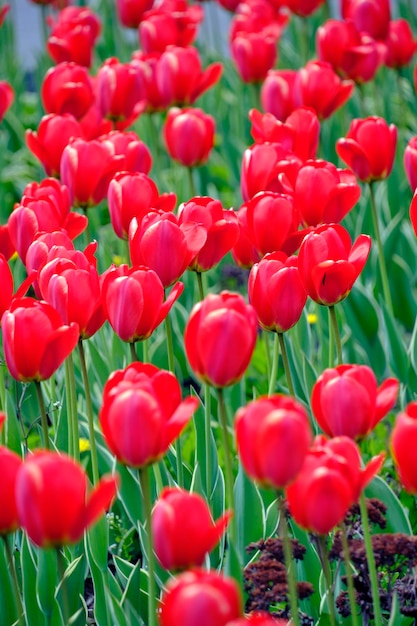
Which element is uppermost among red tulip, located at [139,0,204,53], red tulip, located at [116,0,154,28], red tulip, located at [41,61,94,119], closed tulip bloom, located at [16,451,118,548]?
closed tulip bloom, located at [16,451,118,548]

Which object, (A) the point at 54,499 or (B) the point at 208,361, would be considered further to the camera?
(B) the point at 208,361

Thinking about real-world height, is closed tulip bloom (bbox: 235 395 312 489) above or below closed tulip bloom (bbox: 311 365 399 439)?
above

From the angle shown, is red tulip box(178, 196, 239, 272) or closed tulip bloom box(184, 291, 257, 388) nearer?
closed tulip bloom box(184, 291, 257, 388)

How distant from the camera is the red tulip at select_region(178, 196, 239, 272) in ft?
6.23

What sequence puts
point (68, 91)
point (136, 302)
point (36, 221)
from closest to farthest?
1. point (136, 302)
2. point (36, 221)
3. point (68, 91)

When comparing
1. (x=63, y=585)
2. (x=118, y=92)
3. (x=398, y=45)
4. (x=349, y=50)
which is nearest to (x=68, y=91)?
(x=118, y=92)

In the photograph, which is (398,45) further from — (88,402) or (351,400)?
(351,400)

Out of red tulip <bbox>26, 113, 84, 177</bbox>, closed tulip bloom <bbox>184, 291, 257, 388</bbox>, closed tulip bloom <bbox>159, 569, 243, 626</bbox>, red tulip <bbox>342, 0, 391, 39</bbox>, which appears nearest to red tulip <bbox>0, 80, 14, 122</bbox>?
red tulip <bbox>26, 113, 84, 177</bbox>

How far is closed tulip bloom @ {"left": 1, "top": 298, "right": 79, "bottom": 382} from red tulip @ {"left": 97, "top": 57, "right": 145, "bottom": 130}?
1.59m

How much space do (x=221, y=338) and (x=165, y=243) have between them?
525mm

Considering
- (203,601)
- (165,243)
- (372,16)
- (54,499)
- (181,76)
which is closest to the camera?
(203,601)

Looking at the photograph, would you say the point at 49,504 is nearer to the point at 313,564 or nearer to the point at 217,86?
the point at 313,564

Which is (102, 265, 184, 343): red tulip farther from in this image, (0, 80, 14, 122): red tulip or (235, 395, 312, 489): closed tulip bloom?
(0, 80, 14, 122): red tulip

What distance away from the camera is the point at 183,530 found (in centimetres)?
109
